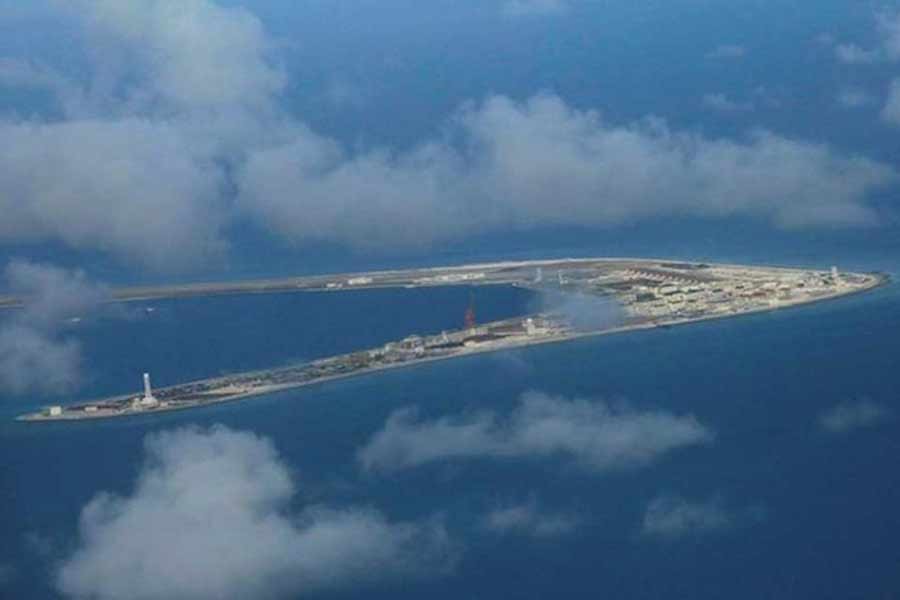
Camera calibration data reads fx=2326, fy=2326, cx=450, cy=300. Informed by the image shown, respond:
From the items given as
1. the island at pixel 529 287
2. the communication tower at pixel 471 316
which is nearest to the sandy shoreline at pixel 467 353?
the island at pixel 529 287

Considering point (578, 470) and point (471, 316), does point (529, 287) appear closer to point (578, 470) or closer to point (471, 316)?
point (471, 316)

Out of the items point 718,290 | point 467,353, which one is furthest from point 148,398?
point 718,290

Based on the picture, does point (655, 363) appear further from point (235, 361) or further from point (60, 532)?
point (60, 532)

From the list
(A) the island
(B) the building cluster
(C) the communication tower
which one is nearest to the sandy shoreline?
(A) the island

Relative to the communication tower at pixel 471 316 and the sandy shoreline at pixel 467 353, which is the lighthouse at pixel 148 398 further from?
the communication tower at pixel 471 316

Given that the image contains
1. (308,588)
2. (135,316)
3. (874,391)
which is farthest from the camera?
(135,316)

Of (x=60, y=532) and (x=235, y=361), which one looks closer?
(x=60, y=532)

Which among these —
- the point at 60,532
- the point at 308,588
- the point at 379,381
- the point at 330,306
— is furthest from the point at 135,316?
the point at 308,588

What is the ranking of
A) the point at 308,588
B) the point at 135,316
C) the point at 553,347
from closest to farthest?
the point at 308,588 < the point at 553,347 < the point at 135,316
